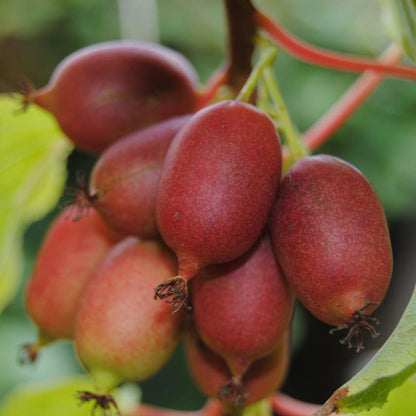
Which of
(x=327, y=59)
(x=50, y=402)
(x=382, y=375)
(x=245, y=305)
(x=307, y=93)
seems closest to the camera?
(x=382, y=375)

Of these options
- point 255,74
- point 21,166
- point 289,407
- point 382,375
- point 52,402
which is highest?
point 255,74

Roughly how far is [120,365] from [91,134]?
0.93 feet

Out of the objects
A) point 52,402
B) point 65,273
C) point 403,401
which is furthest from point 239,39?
point 52,402

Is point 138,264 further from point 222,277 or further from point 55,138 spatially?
point 55,138

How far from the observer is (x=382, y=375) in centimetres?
52

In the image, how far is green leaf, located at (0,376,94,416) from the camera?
45.0 inches

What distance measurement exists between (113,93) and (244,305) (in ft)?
1.04

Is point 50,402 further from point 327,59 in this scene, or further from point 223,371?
point 327,59

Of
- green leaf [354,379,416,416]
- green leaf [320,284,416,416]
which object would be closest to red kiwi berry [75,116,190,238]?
green leaf [320,284,416,416]

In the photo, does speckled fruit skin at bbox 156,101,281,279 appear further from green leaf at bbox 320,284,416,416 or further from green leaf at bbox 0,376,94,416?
green leaf at bbox 0,376,94,416

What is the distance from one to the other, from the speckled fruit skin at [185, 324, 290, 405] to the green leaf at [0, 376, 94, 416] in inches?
18.5

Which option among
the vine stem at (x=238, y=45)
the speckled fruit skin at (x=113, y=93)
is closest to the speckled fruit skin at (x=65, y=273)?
the speckled fruit skin at (x=113, y=93)

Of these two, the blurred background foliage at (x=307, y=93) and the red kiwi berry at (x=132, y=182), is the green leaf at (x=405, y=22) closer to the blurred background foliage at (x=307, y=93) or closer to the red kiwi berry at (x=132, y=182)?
the red kiwi berry at (x=132, y=182)

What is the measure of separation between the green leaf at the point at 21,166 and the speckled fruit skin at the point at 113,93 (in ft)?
1.11
